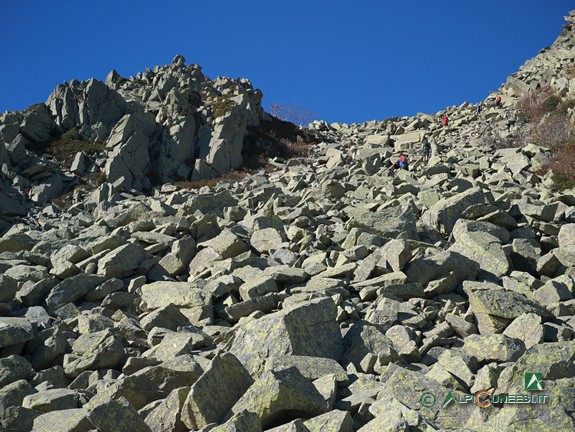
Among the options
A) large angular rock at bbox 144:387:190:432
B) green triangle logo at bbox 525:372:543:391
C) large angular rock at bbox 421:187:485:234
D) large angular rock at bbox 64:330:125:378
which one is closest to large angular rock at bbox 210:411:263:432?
large angular rock at bbox 144:387:190:432

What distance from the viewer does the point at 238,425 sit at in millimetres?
6191

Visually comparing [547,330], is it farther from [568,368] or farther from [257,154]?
[257,154]

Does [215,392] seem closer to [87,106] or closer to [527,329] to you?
[527,329]

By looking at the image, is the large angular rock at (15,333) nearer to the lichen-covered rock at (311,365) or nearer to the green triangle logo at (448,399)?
the lichen-covered rock at (311,365)

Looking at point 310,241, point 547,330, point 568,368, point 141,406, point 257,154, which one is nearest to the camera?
→ point 568,368

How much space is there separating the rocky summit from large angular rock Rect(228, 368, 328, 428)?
0.03 meters

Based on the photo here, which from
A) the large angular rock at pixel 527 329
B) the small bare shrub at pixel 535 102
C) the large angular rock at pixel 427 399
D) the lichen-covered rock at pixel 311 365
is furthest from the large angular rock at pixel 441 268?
the small bare shrub at pixel 535 102

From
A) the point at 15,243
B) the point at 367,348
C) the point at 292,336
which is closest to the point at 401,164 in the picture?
the point at 15,243

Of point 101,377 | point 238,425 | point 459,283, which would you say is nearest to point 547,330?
point 459,283

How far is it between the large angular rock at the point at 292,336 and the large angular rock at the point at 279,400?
173cm

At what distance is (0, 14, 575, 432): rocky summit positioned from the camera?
728 centimetres

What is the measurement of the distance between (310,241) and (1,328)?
29.8ft

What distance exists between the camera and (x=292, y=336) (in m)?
9.27

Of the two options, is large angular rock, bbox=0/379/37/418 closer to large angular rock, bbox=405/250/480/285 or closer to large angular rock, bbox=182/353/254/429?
large angular rock, bbox=182/353/254/429
